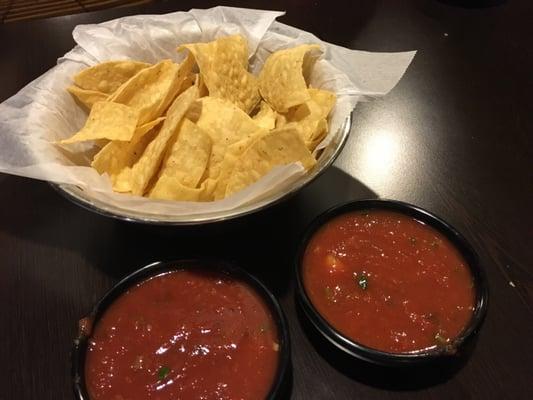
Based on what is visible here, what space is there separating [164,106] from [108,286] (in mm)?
521

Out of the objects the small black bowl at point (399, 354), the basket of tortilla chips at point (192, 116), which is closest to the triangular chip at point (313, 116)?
the basket of tortilla chips at point (192, 116)

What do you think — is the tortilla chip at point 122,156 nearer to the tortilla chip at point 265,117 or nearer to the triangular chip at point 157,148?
the triangular chip at point 157,148

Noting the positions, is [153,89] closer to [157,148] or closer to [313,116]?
[157,148]

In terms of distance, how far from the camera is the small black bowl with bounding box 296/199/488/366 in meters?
0.87

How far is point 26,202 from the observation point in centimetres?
133

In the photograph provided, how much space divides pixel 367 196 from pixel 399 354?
0.54 m

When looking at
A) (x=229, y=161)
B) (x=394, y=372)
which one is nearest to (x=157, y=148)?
(x=229, y=161)

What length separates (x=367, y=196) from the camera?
1327 mm

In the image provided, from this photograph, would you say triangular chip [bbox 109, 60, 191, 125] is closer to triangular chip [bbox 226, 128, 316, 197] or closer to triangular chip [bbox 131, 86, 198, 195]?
triangular chip [bbox 131, 86, 198, 195]

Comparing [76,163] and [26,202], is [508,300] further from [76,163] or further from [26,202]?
[26,202]

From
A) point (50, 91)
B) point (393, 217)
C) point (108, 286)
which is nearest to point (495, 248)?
point (393, 217)

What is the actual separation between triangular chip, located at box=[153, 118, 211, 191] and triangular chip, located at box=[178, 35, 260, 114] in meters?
0.22

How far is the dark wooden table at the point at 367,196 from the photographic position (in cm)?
97

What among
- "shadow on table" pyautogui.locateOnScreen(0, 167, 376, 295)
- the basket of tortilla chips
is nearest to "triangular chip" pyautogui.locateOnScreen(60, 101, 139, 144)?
the basket of tortilla chips
